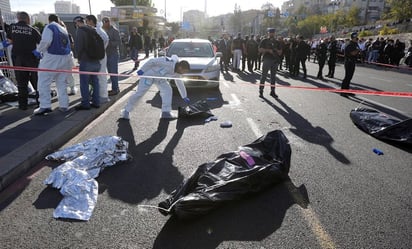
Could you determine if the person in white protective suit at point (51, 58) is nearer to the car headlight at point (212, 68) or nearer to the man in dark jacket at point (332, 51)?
the car headlight at point (212, 68)

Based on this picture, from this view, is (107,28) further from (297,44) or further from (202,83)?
(297,44)

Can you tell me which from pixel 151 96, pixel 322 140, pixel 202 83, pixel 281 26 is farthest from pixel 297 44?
pixel 281 26

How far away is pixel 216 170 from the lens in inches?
133

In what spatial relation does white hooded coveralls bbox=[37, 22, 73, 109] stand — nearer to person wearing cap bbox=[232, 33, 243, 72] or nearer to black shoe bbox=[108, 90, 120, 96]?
black shoe bbox=[108, 90, 120, 96]

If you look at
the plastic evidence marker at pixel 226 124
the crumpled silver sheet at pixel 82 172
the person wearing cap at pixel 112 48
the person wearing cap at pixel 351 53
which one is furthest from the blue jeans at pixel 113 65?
the person wearing cap at pixel 351 53

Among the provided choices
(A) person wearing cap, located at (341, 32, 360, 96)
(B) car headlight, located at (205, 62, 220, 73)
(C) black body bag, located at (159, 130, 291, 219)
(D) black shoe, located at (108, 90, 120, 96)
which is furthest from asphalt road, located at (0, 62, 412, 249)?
(A) person wearing cap, located at (341, 32, 360, 96)

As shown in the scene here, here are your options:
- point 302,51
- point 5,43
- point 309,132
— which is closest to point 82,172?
point 309,132

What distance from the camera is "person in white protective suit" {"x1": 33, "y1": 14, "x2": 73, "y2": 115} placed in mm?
5824

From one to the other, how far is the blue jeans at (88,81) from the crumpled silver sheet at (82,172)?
A: 97.5 inches

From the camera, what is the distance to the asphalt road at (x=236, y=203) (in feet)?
8.62

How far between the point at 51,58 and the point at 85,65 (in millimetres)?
680

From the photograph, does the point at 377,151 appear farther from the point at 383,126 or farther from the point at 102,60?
the point at 102,60

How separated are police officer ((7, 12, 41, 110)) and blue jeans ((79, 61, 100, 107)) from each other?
36.9 inches

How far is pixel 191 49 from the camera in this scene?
35.4ft
